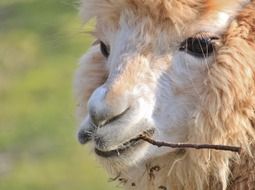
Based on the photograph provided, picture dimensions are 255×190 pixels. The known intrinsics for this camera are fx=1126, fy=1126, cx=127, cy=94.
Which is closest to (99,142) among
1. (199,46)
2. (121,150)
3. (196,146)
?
(121,150)

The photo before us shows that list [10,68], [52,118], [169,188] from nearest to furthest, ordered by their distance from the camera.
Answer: [169,188] → [52,118] → [10,68]

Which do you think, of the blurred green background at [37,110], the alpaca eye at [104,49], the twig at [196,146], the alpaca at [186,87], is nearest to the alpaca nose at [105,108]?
the alpaca at [186,87]

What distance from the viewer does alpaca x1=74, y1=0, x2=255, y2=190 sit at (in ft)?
16.8

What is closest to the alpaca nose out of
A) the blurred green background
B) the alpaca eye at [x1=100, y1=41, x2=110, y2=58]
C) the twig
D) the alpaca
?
the alpaca

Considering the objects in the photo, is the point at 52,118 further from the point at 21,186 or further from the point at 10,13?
the point at 10,13

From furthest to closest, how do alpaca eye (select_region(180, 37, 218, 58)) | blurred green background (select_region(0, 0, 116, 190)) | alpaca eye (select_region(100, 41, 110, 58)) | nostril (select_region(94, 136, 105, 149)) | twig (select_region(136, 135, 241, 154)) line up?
blurred green background (select_region(0, 0, 116, 190)) < alpaca eye (select_region(100, 41, 110, 58)) < alpaca eye (select_region(180, 37, 218, 58)) < nostril (select_region(94, 136, 105, 149)) < twig (select_region(136, 135, 241, 154))

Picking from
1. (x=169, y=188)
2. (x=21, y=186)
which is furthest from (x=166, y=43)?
(x=21, y=186)

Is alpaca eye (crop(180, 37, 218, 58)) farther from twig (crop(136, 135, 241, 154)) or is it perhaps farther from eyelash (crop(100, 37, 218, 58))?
twig (crop(136, 135, 241, 154))

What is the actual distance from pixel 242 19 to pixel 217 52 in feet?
0.62

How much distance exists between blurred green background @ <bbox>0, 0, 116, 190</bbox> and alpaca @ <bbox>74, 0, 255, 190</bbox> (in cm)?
556

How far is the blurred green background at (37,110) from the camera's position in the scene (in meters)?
13.3

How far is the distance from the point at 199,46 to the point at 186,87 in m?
0.20

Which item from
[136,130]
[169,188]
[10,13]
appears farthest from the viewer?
[10,13]

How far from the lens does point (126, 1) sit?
5.30 metres
